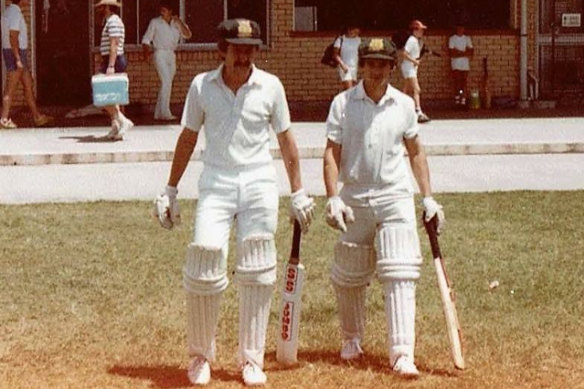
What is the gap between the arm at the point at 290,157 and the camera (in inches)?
290

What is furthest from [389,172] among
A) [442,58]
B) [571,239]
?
[442,58]

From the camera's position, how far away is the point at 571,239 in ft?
38.5

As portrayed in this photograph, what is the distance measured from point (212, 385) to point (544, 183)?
359 inches

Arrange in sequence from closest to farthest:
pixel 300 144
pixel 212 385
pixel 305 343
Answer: pixel 212 385 → pixel 305 343 → pixel 300 144

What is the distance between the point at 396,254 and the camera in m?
7.42

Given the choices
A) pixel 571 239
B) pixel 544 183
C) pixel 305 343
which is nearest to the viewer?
pixel 305 343

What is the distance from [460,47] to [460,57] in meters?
0.17

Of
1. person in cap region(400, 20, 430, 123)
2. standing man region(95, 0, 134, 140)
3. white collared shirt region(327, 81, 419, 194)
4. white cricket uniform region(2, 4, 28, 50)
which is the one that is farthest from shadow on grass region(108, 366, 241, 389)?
person in cap region(400, 20, 430, 123)

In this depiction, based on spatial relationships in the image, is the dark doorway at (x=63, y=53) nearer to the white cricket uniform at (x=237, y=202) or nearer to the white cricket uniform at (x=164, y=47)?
the white cricket uniform at (x=164, y=47)

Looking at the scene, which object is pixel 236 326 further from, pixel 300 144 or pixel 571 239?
pixel 300 144

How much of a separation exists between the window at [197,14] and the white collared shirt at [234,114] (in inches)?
706

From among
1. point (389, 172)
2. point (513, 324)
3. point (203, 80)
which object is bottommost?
point (513, 324)

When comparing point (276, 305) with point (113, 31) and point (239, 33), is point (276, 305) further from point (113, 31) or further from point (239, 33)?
point (113, 31)

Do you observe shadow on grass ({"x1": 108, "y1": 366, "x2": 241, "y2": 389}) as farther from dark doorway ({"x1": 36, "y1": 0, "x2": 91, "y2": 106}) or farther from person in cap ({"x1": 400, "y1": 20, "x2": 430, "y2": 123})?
dark doorway ({"x1": 36, "y1": 0, "x2": 91, "y2": 106})
